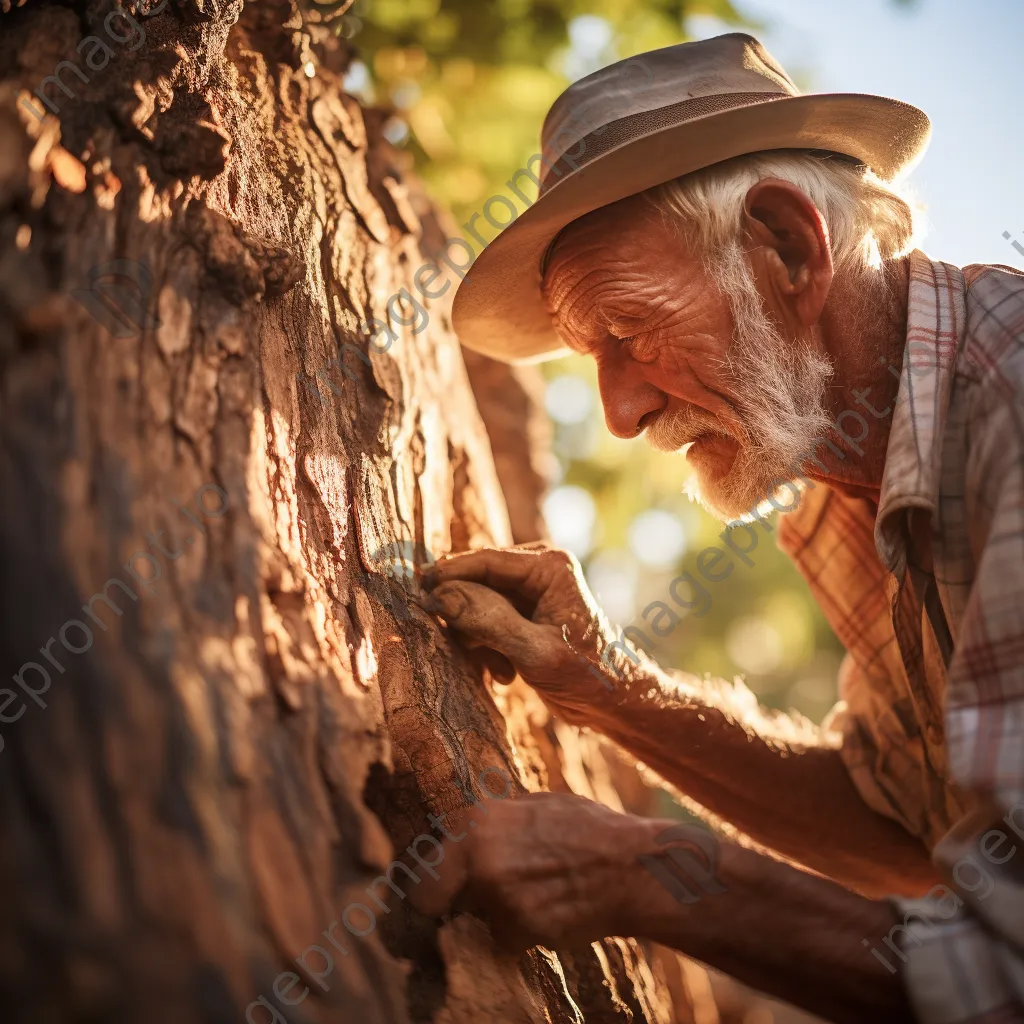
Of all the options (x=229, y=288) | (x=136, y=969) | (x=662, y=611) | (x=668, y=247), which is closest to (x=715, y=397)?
(x=668, y=247)

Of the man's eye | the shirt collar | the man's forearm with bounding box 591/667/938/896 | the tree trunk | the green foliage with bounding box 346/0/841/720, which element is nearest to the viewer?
the tree trunk

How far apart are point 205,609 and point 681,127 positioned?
5.46 feet

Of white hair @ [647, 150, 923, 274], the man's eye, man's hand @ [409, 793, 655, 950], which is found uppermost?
white hair @ [647, 150, 923, 274]

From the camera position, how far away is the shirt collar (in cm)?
184

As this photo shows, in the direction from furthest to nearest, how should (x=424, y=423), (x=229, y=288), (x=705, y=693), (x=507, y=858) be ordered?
(x=705, y=693) < (x=424, y=423) < (x=229, y=288) < (x=507, y=858)

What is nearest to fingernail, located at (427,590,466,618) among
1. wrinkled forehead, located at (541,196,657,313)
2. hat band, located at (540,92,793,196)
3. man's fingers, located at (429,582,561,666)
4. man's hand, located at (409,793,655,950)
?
man's fingers, located at (429,582,561,666)

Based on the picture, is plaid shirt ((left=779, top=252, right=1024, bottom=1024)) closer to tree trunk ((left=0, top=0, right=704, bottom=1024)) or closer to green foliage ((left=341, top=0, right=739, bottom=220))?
tree trunk ((left=0, top=0, right=704, bottom=1024))

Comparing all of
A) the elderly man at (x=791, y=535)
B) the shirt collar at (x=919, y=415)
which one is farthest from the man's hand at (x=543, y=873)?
the shirt collar at (x=919, y=415)

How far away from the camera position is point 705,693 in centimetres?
265

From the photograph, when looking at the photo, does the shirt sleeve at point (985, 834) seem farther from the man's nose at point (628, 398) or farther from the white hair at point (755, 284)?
the man's nose at point (628, 398)

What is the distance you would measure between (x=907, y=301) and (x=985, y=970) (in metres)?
1.65

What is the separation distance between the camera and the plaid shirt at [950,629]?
1.41 metres

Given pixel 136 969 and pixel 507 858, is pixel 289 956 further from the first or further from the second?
pixel 507 858

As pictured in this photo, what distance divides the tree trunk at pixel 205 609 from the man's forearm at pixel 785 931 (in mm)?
315
